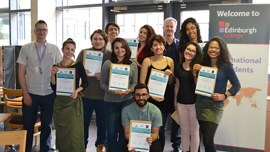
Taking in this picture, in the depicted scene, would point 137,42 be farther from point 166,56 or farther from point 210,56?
point 210,56

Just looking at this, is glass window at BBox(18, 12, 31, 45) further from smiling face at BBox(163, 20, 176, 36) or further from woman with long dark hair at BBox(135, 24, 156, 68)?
smiling face at BBox(163, 20, 176, 36)

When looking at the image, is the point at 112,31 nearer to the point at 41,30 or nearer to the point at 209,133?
the point at 41,30

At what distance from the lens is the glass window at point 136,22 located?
5.68 m

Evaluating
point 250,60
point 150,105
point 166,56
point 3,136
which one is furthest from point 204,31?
point 3,136

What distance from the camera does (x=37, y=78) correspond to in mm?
3623

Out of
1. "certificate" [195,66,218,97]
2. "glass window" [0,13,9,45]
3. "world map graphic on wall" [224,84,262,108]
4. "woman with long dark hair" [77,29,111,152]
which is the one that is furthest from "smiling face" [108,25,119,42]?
"glass window" [0,13,9,45]

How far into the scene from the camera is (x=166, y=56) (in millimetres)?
3615

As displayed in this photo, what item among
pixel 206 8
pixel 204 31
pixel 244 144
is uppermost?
pixel 206 8

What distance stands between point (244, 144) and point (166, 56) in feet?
5.44

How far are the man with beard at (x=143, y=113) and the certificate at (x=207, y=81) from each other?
0.52 metres

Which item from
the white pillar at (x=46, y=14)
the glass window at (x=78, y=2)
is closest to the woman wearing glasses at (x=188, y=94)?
the glass window at (x=78, y=2)

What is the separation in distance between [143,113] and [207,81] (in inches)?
30.0

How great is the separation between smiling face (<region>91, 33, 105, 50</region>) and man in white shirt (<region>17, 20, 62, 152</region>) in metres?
0.60

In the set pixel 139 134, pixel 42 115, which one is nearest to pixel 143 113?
pixel 139 134
